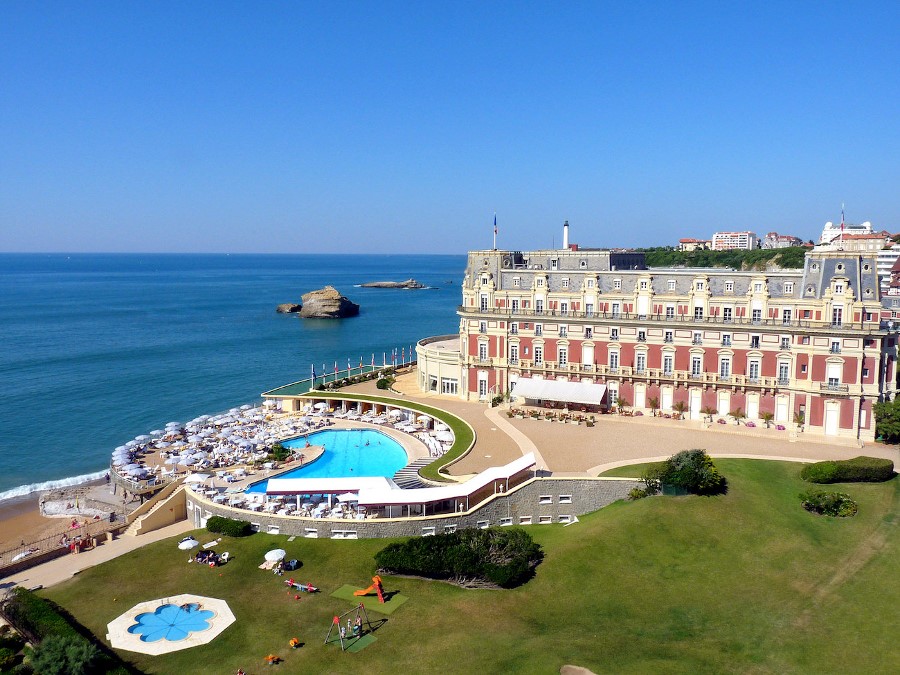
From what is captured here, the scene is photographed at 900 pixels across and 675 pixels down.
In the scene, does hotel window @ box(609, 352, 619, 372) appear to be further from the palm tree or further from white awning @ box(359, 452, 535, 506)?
white awning @ box(359, 452, 535, 506)

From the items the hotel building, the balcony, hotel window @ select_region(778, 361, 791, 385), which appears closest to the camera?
the balcony

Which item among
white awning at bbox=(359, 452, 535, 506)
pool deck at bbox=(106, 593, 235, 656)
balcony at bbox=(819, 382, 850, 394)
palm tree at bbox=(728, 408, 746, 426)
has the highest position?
balcony at bbox=(819, 382, 850, 394)

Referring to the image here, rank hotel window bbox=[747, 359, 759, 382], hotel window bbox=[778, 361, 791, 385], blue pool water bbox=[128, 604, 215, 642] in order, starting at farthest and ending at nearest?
hotel window bbox=[747, 359, 759, 382]
hotel window bbox=[778, 361, 791, 385]
blue pool water bbox=[128, 604, 215, 642]

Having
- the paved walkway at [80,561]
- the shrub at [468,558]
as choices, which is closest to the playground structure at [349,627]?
the shrub at [468,558]

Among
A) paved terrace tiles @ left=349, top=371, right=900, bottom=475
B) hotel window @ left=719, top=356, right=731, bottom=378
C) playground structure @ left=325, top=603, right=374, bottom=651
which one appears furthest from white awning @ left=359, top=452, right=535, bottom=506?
hotel window @ left=719, top=356, right=731, bottom=378

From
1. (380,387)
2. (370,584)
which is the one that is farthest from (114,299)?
(370,584)

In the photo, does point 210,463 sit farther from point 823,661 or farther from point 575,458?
point 823,661
